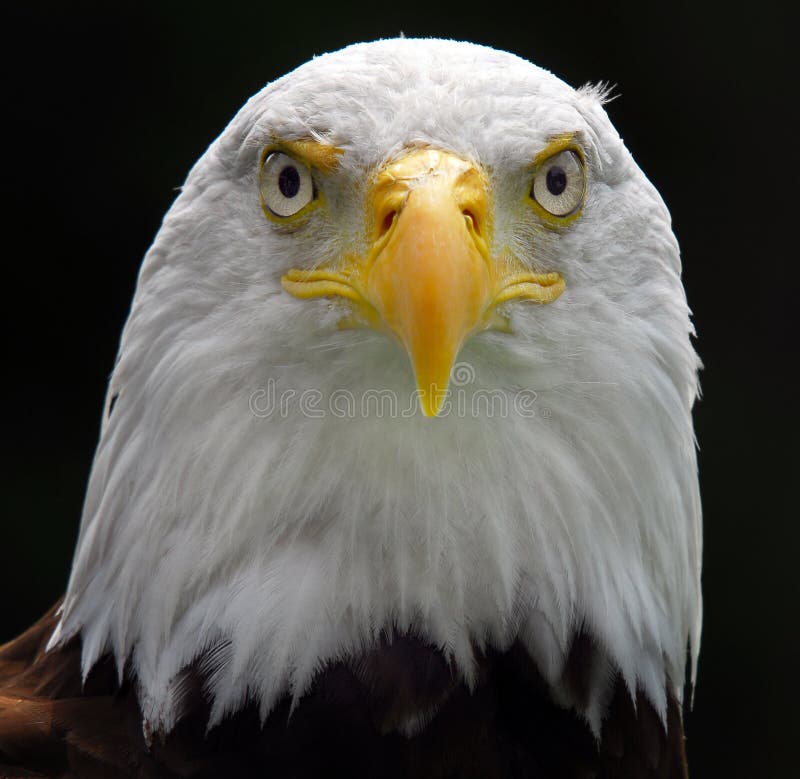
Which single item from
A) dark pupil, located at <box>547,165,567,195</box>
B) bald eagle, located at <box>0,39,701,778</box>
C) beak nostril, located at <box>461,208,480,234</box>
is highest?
dark pupil, located at <box>547,165,567,195</box>

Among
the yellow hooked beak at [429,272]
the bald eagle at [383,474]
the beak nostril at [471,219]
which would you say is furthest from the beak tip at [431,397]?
the beak nostril at [471,219]

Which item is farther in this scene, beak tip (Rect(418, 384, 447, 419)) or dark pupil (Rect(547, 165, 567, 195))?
dark pupil (Rect(547, 165, 567, 195))

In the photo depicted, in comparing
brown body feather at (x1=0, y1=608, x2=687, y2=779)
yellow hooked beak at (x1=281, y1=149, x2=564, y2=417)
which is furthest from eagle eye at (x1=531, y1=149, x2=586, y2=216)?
brown body feather at (x1=0, y1=608, x2=687, y2=779)

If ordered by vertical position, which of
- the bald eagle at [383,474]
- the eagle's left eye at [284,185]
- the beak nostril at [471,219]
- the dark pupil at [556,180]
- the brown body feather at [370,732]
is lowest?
the brown body feather at [370,732]

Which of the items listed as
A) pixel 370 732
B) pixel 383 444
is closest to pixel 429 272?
pixel 383 444

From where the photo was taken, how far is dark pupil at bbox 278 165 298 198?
74.1 inches

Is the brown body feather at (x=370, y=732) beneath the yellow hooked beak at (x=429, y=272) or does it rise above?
beneath

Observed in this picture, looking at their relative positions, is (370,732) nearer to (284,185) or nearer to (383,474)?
Result: (383,474)

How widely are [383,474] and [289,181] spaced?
48 centimetres

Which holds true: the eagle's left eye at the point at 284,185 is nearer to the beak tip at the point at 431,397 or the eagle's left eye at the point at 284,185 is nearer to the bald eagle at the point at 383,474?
the bald eagle at the point at 383,474

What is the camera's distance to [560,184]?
1.90 meters

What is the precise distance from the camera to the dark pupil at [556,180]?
6.19ft

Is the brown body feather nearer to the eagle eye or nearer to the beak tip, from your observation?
the beak tip

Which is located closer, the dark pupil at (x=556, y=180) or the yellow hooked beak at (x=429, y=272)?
the yellow hooked beak at (x=429, y=272)
